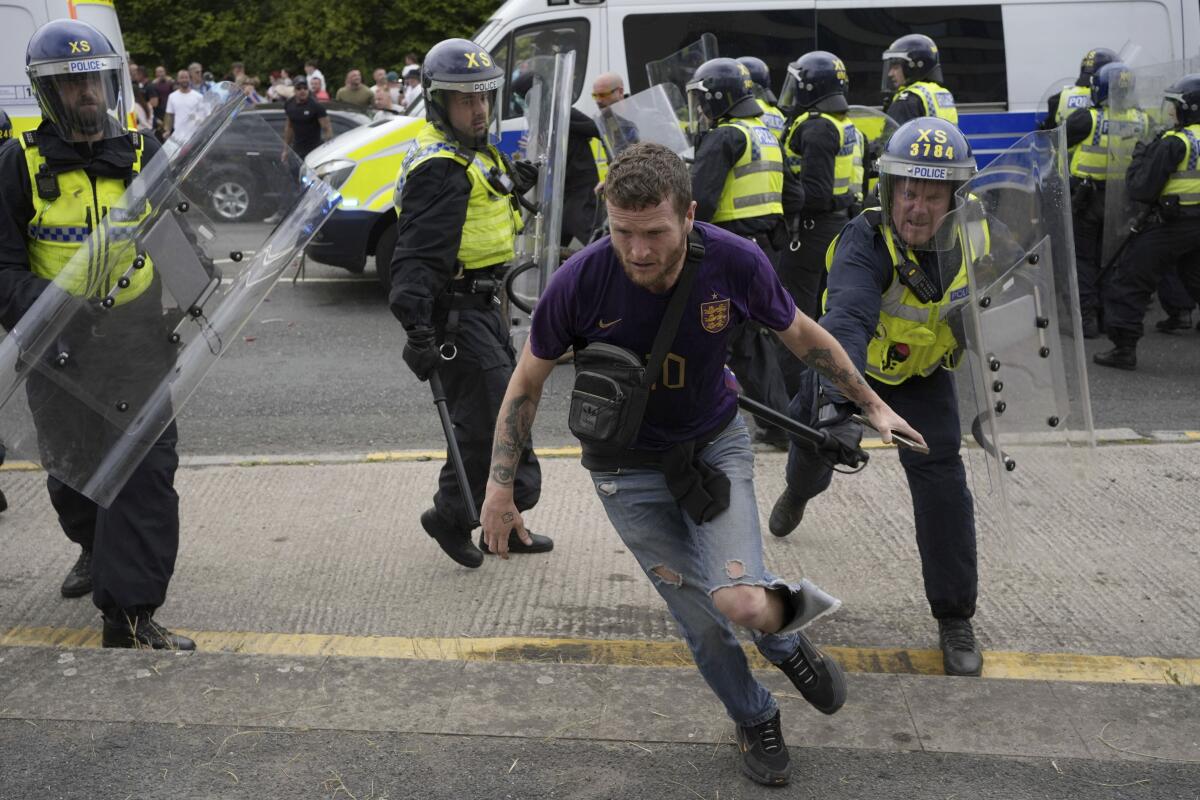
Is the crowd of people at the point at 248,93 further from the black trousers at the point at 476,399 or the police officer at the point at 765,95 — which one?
the black trousers at the point at 476,399

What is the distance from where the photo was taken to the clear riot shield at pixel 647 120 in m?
7.93

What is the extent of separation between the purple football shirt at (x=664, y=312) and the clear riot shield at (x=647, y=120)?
15.3ft

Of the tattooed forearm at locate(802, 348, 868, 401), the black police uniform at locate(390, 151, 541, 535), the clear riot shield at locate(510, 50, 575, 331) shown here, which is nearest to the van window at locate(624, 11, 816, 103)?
the clear riot shield at locate(510, 50, 575, 331)

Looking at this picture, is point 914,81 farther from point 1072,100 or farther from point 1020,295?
point 1020,295

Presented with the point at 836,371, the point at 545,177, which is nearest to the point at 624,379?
the point at 836,371

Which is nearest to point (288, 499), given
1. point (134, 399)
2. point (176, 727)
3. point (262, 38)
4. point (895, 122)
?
point (134, 399)

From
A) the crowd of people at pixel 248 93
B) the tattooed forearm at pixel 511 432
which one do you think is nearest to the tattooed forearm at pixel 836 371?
the tattooed forearm at pixel 511 432

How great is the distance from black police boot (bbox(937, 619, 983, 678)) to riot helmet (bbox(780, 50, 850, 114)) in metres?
4.22

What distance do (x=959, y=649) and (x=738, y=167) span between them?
3.44 metres

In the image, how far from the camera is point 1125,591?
194 inches

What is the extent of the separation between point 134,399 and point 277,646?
992 mm

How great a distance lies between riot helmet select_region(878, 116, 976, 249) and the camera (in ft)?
13.1

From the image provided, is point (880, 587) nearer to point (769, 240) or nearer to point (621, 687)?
point (621, 687)

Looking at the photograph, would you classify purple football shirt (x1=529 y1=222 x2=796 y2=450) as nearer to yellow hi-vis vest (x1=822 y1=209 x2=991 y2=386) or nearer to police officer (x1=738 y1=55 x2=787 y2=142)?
yellow hi-vis vest (x1=822 y1=209 x2=991 y2=386)
